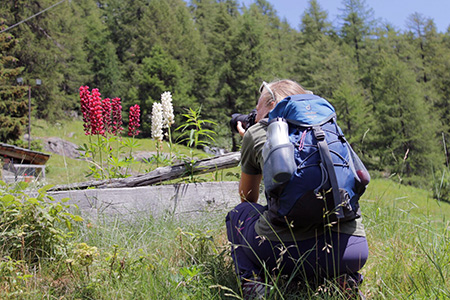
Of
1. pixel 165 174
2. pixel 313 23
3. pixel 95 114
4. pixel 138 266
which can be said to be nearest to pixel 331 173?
pixel 138 266

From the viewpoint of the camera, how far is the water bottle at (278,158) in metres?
1.70

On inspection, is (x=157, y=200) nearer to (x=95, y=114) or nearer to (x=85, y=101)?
(x=95, y=114)

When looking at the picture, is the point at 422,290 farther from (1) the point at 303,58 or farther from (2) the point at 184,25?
(2) the point at 184,25

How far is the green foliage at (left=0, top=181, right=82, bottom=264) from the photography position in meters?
2.37

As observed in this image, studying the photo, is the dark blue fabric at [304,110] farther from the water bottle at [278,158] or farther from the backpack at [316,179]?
the water bottle at [278,158]

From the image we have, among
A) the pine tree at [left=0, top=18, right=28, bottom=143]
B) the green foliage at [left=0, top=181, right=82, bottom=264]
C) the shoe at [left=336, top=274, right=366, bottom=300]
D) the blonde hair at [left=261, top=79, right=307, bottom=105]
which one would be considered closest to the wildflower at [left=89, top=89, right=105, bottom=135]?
the green foliage at [left=0, top=181, right=82, bottom=264]

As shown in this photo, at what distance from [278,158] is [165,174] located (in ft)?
6.77

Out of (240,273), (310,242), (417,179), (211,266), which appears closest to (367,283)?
(310,242)

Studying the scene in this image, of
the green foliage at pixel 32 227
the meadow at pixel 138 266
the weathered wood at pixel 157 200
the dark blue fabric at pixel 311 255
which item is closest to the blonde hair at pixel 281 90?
the dark blue fabric at pixel 311 255

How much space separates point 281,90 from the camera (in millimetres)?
2275

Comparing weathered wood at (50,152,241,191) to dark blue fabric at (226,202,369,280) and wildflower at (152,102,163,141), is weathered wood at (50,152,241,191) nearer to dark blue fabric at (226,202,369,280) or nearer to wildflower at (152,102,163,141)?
wildflower at (152,102,163,141)

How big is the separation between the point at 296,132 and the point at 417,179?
33918 millimetres

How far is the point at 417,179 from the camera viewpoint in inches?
1259

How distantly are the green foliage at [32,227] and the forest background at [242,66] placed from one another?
25433 mm
